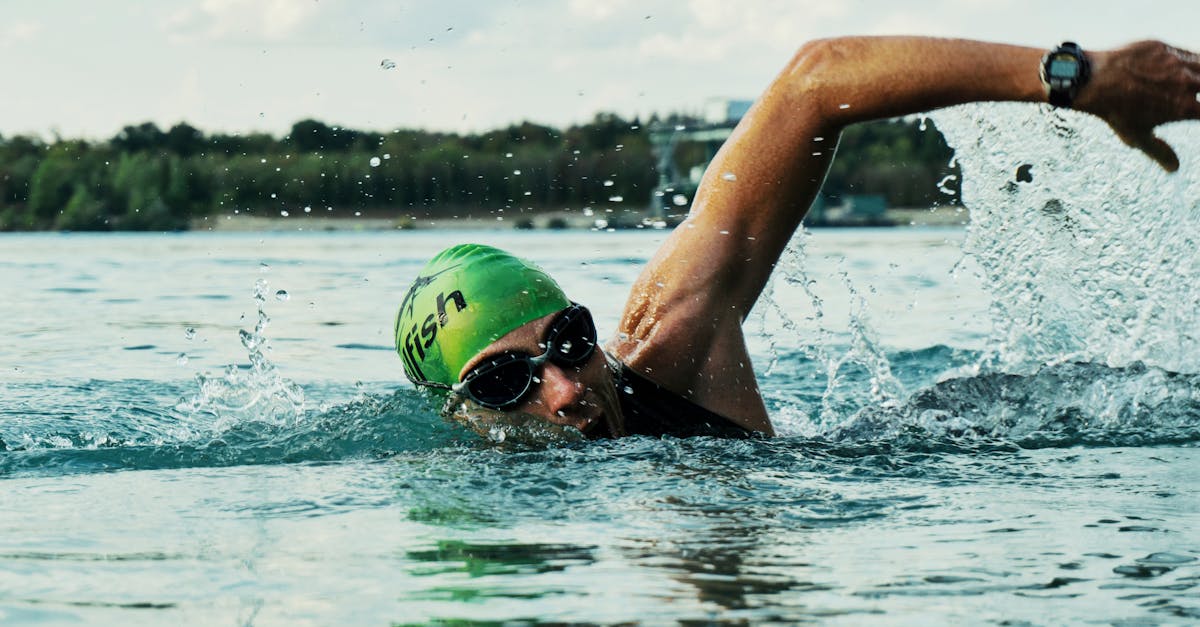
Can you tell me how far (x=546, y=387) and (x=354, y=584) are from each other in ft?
4.46

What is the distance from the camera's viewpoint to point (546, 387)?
3.85 metres

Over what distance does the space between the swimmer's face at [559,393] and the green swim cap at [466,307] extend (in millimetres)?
49

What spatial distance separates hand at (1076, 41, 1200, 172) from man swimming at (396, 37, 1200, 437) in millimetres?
356

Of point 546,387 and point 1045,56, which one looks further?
point 546,387

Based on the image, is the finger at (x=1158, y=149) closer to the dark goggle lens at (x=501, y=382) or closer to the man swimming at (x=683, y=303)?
the man swimming at (x=683, y=303)

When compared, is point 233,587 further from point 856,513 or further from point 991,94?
point 991,94

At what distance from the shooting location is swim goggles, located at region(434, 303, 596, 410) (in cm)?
387

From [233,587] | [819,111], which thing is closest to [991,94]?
[819,111]

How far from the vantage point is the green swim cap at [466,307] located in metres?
4.00

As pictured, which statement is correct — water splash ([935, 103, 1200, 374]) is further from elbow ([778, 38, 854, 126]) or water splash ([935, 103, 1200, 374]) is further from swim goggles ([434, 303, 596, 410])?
swim goggles ([434, 303, 596, 410])

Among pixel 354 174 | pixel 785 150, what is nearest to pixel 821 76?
pixel 785 150

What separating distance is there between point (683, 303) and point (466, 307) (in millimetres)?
658

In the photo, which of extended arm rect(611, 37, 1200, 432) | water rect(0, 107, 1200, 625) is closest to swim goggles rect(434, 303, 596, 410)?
water rect(0, 107, 1200, 625)

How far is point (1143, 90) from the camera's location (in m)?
3.06
